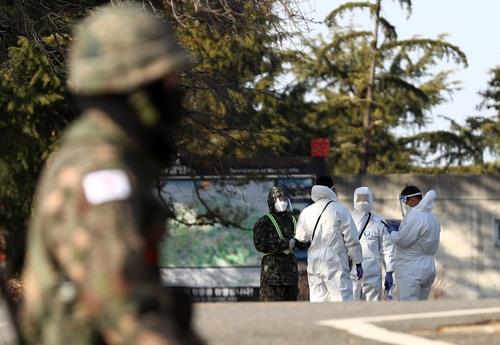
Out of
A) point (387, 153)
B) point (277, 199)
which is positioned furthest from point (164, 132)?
point (387, 153)

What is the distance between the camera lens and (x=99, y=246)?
3252 millimetres

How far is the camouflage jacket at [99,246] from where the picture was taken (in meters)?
3.24

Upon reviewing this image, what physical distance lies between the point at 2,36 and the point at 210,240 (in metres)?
8.09

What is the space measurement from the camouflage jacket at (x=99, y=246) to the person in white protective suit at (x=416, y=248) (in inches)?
433

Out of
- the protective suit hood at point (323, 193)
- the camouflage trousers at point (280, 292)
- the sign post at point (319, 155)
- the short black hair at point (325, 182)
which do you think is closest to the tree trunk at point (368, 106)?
the sign post at point (319, 155)

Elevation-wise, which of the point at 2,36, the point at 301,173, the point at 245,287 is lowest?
the point at 245,287

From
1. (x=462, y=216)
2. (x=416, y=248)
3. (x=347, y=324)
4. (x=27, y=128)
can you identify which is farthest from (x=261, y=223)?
(x=462, y=216)

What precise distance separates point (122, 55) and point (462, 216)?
2325 cm

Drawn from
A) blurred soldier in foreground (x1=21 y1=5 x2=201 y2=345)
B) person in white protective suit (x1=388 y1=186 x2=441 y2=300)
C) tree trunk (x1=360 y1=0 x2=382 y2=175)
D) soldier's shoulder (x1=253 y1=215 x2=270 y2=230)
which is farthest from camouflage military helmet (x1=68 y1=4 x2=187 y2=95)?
tree trunk (x1=360 y1=0 x2=382 y2=175)

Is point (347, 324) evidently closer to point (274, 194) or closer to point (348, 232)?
point (274, 194)

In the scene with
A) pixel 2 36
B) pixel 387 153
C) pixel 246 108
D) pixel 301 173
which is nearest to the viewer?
pixel 2 36

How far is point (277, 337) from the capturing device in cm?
793

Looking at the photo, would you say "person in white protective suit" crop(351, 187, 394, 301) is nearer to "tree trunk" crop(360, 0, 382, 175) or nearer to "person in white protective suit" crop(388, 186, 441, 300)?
"person in white protective suit" crop(388, 186, 441, 300)

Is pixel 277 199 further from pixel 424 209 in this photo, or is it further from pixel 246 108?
pixel 246 108
